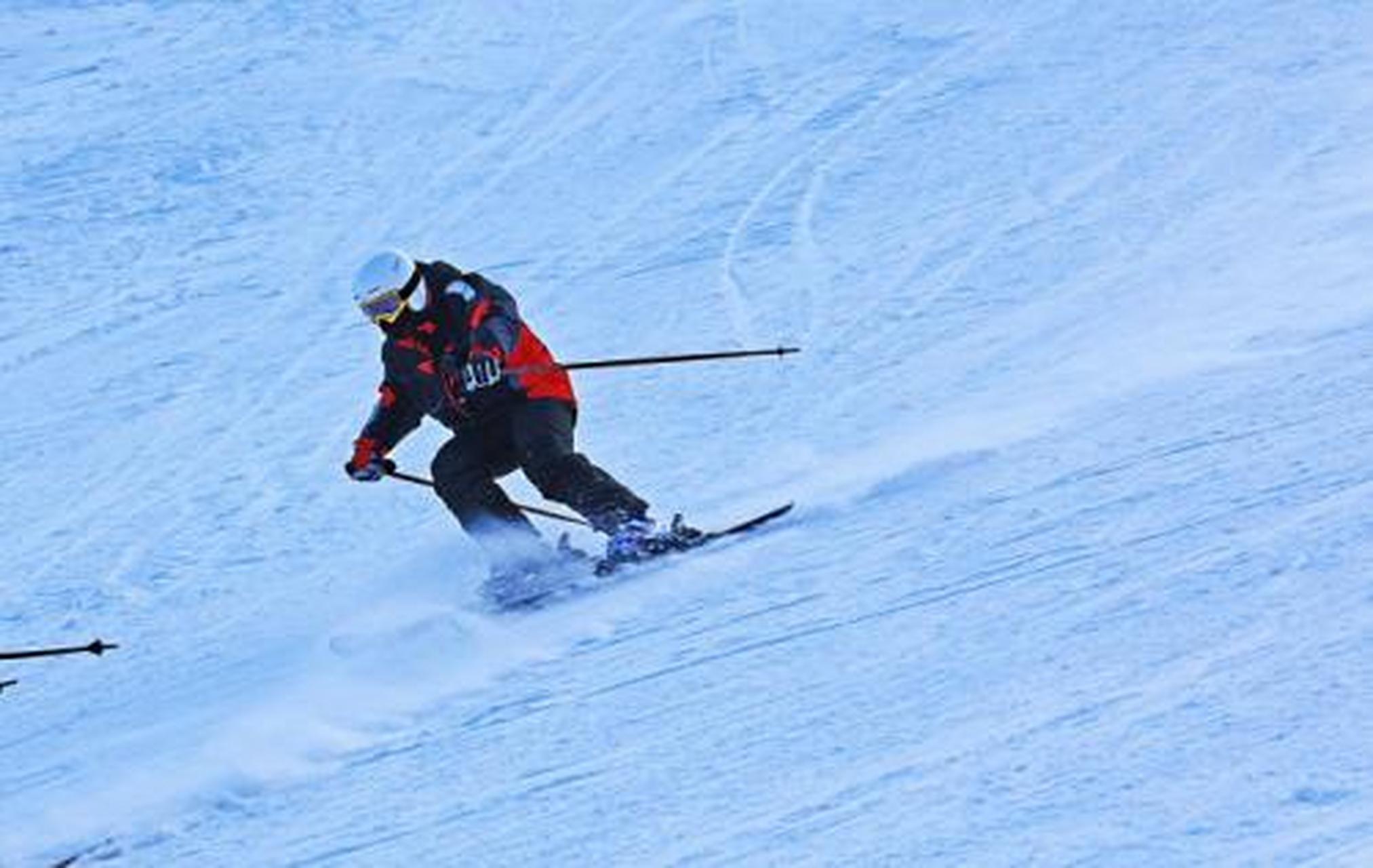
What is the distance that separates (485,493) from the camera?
8242 mm

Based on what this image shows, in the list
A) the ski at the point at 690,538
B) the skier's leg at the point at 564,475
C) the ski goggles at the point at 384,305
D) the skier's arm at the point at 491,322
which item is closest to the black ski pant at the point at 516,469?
the skier's leg at the point at 564,475

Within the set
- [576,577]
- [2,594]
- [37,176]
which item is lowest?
[576,577]

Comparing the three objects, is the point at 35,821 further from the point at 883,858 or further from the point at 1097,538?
the point at 1097,538

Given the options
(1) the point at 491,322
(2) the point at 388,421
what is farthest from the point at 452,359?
(2) the point at 388,421

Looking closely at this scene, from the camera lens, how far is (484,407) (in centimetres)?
821

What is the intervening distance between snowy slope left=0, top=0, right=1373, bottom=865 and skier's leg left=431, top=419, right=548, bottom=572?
1.03ft

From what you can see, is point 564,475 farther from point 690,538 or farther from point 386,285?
point 386,285

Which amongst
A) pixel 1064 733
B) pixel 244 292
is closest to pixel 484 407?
pixel 1064 733

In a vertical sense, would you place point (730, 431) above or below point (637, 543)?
above

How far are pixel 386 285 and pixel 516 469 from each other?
92 cm

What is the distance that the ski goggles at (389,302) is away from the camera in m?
7.91

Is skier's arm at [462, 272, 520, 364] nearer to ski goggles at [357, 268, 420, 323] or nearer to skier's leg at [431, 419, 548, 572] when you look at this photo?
ski goggles at [357, 268, 420, 323]

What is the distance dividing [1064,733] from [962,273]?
6.35m

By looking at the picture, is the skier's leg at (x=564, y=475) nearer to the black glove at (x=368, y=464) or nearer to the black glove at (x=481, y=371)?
the black glove at (x=481, y=371)
